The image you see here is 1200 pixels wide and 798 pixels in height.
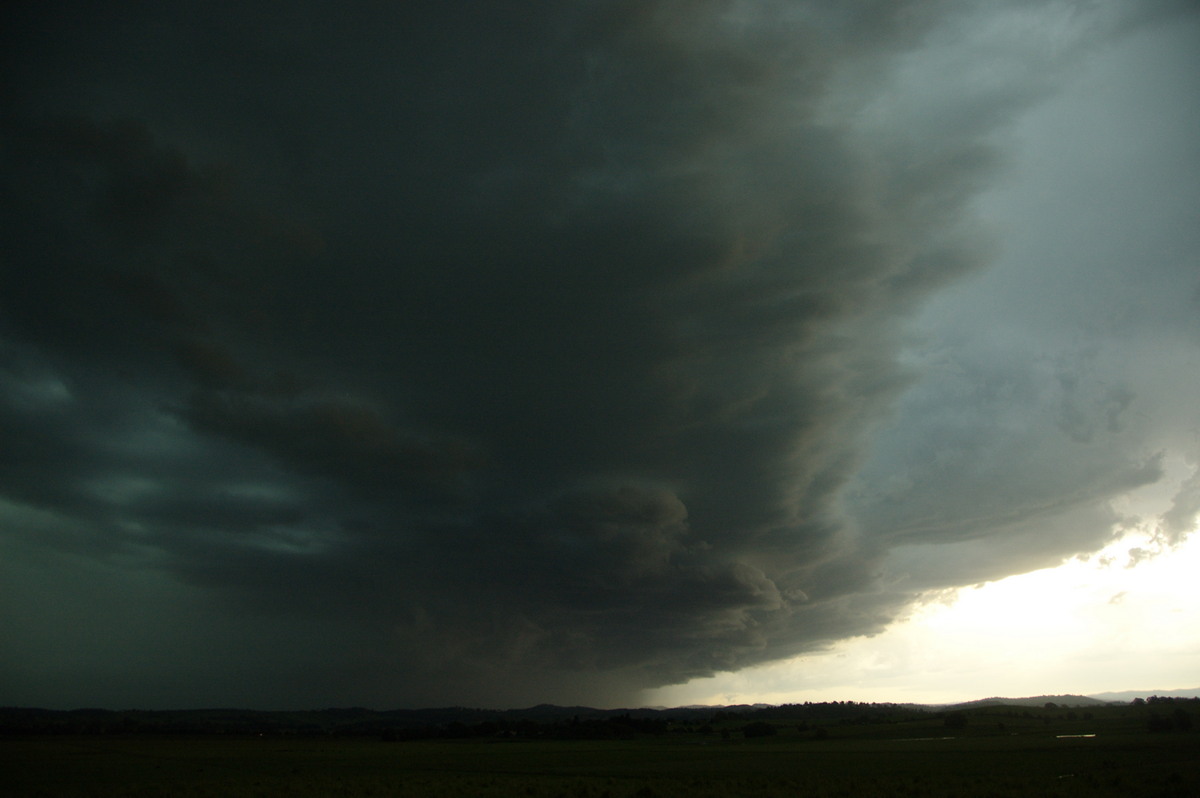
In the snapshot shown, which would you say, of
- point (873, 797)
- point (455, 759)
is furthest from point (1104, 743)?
point (455, 759)

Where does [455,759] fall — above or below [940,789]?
below

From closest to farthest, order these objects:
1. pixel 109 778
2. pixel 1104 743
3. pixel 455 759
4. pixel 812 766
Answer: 1. pixel 109 778
2. pixel 812 766
3. pixel 1104 743
4. pixel 455 759

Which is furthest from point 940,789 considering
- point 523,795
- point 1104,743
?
point 1104,743

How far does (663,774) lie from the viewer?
76000 millimetres

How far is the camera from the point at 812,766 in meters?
81.4

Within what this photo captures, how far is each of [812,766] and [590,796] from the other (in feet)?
134

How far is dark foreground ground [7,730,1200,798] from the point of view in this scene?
54219mm

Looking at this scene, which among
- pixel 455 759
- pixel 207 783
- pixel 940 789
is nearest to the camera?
pixel 940 789

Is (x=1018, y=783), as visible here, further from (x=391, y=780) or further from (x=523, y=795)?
(x=391, y=780)

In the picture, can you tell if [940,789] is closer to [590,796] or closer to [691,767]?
[590,796]

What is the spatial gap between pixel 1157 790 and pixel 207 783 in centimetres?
8449

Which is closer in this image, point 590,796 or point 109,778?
point 590,796

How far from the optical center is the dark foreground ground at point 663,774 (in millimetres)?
54219

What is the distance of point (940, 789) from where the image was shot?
53.4 metres
